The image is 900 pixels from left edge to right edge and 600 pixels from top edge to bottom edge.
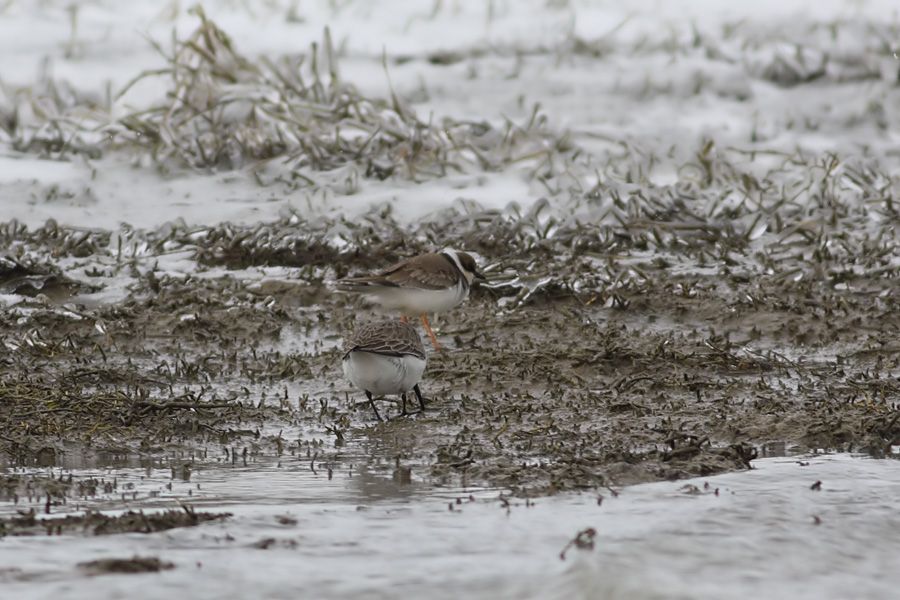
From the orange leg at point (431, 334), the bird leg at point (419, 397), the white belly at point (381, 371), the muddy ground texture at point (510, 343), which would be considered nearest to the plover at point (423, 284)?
the orange leg at point (431, 334)

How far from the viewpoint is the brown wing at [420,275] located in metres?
8.94

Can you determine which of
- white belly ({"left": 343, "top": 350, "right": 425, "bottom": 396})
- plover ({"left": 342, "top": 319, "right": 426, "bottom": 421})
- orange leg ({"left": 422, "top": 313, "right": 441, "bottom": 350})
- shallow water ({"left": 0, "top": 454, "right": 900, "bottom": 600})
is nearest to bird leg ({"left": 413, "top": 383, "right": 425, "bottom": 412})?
plover ({"left": 342, "top": 319, "right": 426, "bottom": 421})

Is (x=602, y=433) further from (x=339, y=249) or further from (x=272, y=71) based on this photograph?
(x=272, y=71)

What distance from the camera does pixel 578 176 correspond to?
12.0m

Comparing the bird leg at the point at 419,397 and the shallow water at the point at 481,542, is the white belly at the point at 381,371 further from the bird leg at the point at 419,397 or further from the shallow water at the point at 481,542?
the shallow water at the point at 481,542

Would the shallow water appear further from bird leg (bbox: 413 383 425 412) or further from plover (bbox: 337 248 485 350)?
plover (bbox: 337 248 485 350)

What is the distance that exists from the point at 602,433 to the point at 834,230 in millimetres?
4768

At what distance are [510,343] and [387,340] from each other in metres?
1.60

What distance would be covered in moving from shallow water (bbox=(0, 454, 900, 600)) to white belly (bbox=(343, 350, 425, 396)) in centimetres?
110

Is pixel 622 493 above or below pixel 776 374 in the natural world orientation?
below

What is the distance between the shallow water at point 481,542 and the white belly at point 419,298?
2.78 meters

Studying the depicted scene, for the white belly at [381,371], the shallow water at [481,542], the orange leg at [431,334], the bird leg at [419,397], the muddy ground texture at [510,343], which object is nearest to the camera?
the shallow water at [481,542]

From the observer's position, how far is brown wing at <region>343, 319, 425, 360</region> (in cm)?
734

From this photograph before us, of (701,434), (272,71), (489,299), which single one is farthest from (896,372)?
(272,71)
